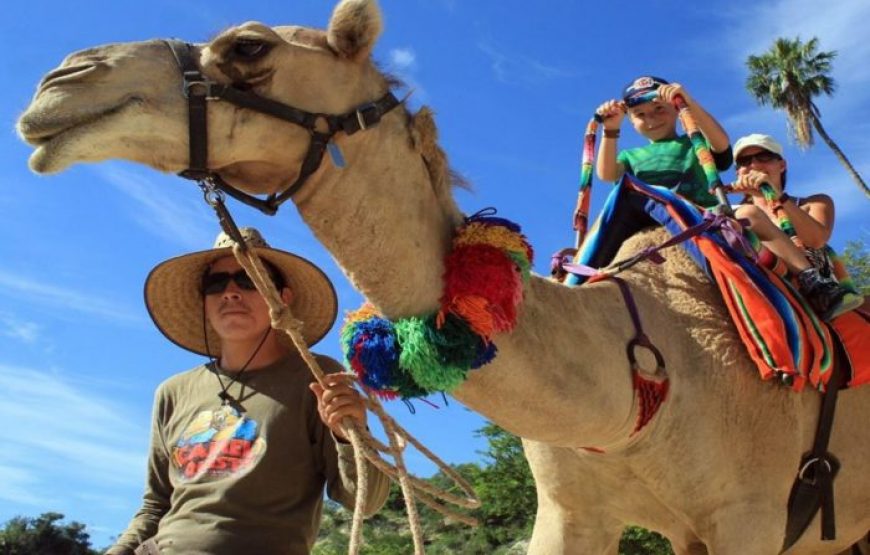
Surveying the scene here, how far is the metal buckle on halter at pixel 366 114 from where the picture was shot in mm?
3463

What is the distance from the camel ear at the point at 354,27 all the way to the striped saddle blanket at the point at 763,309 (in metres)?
1.90

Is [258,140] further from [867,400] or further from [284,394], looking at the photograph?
[867,400]

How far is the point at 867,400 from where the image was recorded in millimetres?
5195

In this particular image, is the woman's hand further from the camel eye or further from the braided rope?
the camel eye

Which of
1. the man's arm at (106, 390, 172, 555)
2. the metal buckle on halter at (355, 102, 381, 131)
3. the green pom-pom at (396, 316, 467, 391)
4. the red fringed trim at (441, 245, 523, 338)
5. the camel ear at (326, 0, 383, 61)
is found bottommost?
the man's arm at (106, 390, 172, 555)

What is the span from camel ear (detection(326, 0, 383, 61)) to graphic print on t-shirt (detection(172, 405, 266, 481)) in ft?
5.91

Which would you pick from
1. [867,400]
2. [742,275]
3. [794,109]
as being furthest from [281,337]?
[794,109]

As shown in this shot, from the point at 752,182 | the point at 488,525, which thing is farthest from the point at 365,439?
the point at 488,525

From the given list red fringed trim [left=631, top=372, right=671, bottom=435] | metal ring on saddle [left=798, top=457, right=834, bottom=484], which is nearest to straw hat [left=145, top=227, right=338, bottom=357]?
red fringed trim [left=631, top=372, right=671, bottom=435]

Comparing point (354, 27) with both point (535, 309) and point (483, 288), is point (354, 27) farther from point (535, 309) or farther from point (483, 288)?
point (535, 309)

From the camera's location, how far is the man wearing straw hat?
4242 millimetres

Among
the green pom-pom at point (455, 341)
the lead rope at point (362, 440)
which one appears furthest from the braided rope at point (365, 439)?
the green pom-pom at point (455, 341)

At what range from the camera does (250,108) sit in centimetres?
327

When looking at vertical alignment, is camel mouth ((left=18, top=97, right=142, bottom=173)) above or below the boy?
below
